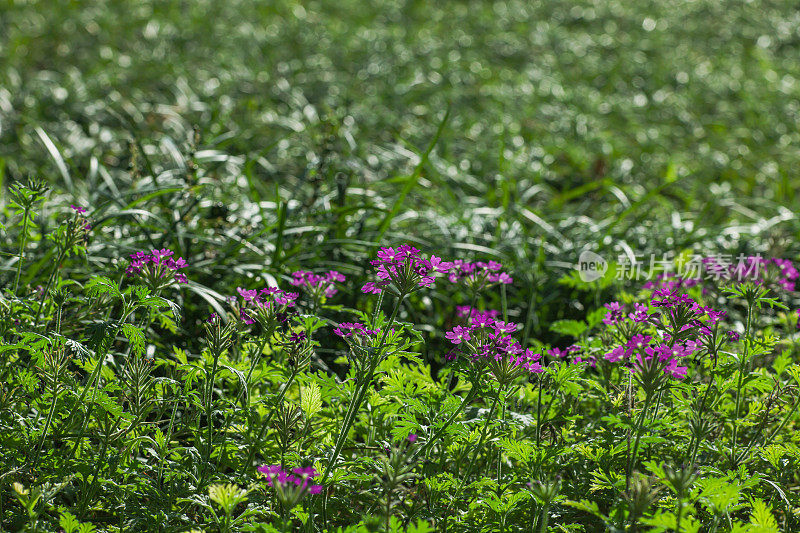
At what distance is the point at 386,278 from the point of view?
1700mm

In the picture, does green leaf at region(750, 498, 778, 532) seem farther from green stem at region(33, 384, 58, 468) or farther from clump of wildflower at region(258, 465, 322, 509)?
green stem at region(33, 384, 58, 468)

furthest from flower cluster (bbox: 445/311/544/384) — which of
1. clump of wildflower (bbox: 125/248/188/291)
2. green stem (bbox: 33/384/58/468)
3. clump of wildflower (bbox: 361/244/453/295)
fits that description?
green stem (bbox: 33/384/58/468)

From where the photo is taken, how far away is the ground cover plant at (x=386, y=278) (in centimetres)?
175

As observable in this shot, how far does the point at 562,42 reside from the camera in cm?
876

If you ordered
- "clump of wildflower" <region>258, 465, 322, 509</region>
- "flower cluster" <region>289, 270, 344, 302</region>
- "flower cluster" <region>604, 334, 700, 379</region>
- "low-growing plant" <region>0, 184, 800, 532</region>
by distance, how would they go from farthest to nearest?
"flower cluster" <region>289, 270, 344, 302</region> → "low-growing plant" <region>0, 184, 800, 532</region> → "flower cluster" <region>604, 334, 700, 379</region> → "clump of wildflower" <region>258, 465, 322, 509</region>

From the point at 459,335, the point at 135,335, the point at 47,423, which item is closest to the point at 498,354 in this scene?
the point at 459,335

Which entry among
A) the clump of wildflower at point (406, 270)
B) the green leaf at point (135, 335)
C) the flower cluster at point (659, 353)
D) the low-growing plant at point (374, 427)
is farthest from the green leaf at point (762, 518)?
the green leaf at point (135, 335)

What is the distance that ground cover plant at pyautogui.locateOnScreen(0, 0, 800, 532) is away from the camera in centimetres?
175

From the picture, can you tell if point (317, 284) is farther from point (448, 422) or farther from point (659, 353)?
point (659, 353)

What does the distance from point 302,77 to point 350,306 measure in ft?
13.7

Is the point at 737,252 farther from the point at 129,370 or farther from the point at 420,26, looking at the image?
the point at 420,26

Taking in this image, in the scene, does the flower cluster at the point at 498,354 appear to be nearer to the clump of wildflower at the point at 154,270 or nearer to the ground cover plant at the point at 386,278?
the ground cover plant at the point at 386,278

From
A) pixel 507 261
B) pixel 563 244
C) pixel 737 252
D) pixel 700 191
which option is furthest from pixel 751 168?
pixel 507 261

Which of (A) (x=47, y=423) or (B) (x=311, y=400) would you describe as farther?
(B) (x=311, y=400)
